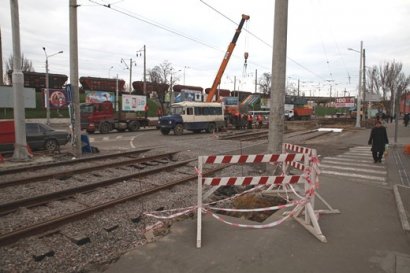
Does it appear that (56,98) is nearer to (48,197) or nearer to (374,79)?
(48,197)

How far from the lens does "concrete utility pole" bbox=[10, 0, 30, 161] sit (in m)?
12.8

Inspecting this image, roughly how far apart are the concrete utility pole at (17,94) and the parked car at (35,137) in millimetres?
1494

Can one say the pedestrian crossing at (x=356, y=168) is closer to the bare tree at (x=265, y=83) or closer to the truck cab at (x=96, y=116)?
the truck cab at (x=96, y=116)

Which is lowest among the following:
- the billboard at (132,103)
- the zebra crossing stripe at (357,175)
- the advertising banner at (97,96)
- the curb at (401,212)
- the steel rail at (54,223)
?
the zebra crossing stripe at (357,175)

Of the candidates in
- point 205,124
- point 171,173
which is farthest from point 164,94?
point 171,173

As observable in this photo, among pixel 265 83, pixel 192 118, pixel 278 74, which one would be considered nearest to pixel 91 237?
pixel 278 74

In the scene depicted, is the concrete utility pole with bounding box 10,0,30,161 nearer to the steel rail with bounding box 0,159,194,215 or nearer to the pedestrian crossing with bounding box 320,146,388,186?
the steel rail with bounding box 0,159,194,215

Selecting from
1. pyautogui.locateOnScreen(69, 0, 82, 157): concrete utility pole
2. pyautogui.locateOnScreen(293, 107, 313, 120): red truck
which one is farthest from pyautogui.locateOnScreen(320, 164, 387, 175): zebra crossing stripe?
pyautogui.locateOnScreen(293, 107, 313, 120): red truck

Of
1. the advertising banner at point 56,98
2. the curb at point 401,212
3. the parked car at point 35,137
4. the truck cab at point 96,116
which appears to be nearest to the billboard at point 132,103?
the advertising banner at point 56,98

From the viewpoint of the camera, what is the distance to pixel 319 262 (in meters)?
4.28

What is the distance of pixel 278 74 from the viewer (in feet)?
29.6

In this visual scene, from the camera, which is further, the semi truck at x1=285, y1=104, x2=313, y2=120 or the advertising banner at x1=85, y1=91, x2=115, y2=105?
the semi truck at x1=285, y1=104, x2=313, y2=120

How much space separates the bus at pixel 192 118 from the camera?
26717mm

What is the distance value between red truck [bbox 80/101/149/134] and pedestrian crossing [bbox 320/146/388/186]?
19.0 metres
